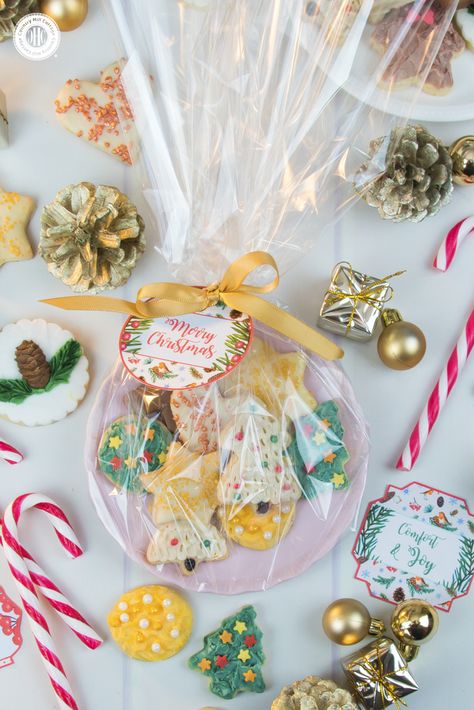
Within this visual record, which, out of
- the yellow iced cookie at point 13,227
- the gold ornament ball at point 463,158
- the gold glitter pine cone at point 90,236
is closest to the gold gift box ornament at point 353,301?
the gold ornament ball at point 463,158

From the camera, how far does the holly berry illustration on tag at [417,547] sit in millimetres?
1548

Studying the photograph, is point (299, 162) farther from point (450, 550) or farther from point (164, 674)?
point (164, 674)

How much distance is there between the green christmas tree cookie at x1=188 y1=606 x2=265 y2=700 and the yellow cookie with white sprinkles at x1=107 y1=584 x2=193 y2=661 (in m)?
0.05

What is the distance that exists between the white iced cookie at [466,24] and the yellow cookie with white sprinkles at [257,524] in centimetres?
93

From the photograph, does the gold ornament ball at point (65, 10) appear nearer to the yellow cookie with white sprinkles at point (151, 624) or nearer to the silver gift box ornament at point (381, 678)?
the yellow cookie with white sprinkles at point (151, 624)

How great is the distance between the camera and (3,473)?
5.23 ft

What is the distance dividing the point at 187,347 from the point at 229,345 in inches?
2.7

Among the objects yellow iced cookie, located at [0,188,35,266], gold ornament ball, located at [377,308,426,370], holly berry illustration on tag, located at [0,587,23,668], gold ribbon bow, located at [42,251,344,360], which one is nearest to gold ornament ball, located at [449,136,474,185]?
gold ornament ball, located at [377,308,426,370]

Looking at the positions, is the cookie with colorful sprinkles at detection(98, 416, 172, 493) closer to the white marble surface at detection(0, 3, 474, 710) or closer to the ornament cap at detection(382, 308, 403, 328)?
the white marble surface at detection(0, 3, 474, 710)

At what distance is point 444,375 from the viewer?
1.58 meters

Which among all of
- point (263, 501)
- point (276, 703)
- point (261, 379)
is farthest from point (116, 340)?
point (276, 703)

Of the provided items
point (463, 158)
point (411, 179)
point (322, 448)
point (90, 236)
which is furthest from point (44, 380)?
point (463, 158)

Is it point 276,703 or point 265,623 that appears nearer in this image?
point 276,703

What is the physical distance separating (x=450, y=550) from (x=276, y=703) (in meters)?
0.40
